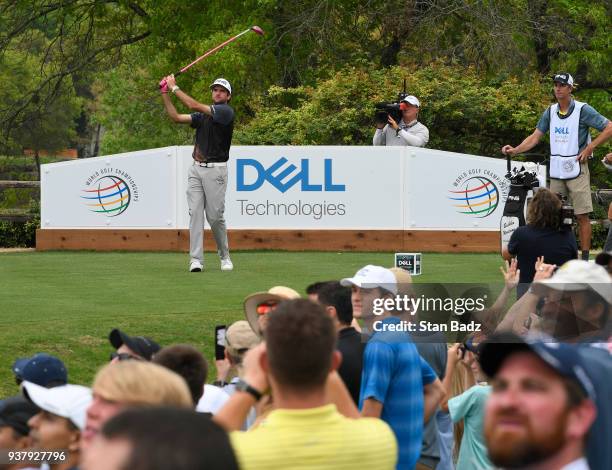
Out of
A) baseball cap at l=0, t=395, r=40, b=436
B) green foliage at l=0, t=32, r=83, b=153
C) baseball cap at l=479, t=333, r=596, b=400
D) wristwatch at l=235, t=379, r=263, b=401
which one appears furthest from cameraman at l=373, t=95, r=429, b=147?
green foliage at l=0, t=32, r=83, b=153

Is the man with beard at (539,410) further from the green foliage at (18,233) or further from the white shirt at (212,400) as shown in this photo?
the green foliage at (18,233)

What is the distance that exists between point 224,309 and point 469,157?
7.56 metres

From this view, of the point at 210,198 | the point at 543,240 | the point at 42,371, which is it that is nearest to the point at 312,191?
the point at 210,198

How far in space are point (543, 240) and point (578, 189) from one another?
4455 mm

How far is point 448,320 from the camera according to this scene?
716 cm

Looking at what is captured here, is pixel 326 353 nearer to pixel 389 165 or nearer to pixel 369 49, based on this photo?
pixel 389 165

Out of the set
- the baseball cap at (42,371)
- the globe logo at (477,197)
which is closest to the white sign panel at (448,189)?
the globe logo at (477,197)

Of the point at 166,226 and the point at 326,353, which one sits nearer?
the point at 326,353

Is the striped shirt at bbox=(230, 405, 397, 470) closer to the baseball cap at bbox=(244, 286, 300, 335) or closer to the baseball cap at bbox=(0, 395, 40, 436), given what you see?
the baseball cap at bbox=(0, 395, 40, 436)

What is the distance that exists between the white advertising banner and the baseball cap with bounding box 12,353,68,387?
12.1m

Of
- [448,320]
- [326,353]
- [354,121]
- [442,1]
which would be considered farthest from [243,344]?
[442,1]

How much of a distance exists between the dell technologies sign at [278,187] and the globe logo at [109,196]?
1618 millimetres

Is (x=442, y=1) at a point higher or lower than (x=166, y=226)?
higher

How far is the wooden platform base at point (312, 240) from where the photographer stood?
705 inches
